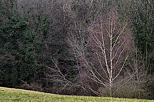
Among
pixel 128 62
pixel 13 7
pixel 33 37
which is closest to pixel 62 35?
pixel 33 37

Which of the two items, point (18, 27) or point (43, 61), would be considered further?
point (43, 61)

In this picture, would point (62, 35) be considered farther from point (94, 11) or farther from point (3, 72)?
point (3, 72)

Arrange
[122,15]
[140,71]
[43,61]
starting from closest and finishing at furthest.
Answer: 1. [140,71]
2. [122,15]
3. [43,61]

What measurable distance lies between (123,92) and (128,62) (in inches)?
148

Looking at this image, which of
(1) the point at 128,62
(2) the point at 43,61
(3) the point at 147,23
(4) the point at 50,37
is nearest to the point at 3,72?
(2) the point at 43,61

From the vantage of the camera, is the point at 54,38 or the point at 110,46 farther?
the point at 54,38

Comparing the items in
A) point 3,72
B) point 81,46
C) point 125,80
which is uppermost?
point 81,46

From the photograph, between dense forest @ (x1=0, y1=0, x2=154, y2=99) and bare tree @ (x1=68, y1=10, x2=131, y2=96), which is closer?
bare tree @ (x1=68, y1=10, x2=131, y2=96)

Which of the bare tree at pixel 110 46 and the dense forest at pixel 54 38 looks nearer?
the bare tree at pixel 110 46

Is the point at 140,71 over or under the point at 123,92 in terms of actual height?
over

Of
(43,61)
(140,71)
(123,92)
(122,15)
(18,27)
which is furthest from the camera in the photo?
(43,61)

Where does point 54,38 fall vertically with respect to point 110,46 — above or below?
below

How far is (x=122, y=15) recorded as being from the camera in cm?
2594

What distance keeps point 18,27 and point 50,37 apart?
16.8ft
